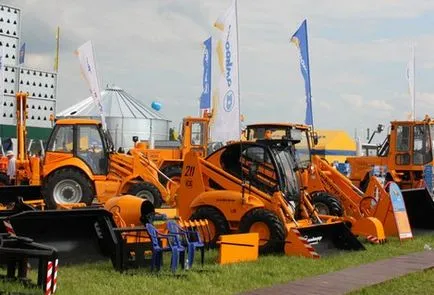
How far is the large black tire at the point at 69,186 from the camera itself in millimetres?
16844

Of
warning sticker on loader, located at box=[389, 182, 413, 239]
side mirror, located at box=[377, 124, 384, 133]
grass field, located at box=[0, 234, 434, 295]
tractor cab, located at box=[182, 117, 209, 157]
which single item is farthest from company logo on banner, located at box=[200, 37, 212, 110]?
grass field, located at box=[0, 234, 434, 295]

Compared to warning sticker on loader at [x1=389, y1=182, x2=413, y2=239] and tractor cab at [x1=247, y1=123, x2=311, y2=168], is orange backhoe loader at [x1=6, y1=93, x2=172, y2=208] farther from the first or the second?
warning sticker on loader at [x1=389, y1=182, x2=413, y2=239]

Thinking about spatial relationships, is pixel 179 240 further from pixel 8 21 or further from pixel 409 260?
pixel 8 21

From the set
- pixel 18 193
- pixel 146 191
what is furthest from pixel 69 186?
pixel 18 193

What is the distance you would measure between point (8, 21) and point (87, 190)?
37.2 ft

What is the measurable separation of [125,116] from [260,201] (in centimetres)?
3885

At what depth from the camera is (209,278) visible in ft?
28.0

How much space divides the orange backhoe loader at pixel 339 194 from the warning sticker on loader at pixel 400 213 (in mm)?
25

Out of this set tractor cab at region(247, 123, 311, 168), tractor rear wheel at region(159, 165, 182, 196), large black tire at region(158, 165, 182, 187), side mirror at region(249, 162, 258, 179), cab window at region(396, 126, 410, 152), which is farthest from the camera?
large black tire at region(158, 165, 182, 187)

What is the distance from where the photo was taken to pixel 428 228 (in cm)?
1466

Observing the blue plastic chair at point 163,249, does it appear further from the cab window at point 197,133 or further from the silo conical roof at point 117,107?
the silo conical roof at point 117,107

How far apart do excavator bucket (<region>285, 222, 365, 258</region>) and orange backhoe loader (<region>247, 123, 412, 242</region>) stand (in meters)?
1.35

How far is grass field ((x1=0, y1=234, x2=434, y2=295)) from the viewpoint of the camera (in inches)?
305

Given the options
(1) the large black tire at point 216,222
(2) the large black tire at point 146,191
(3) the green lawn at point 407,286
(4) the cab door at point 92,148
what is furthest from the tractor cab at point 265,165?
(4) the cab door at point 92,148
